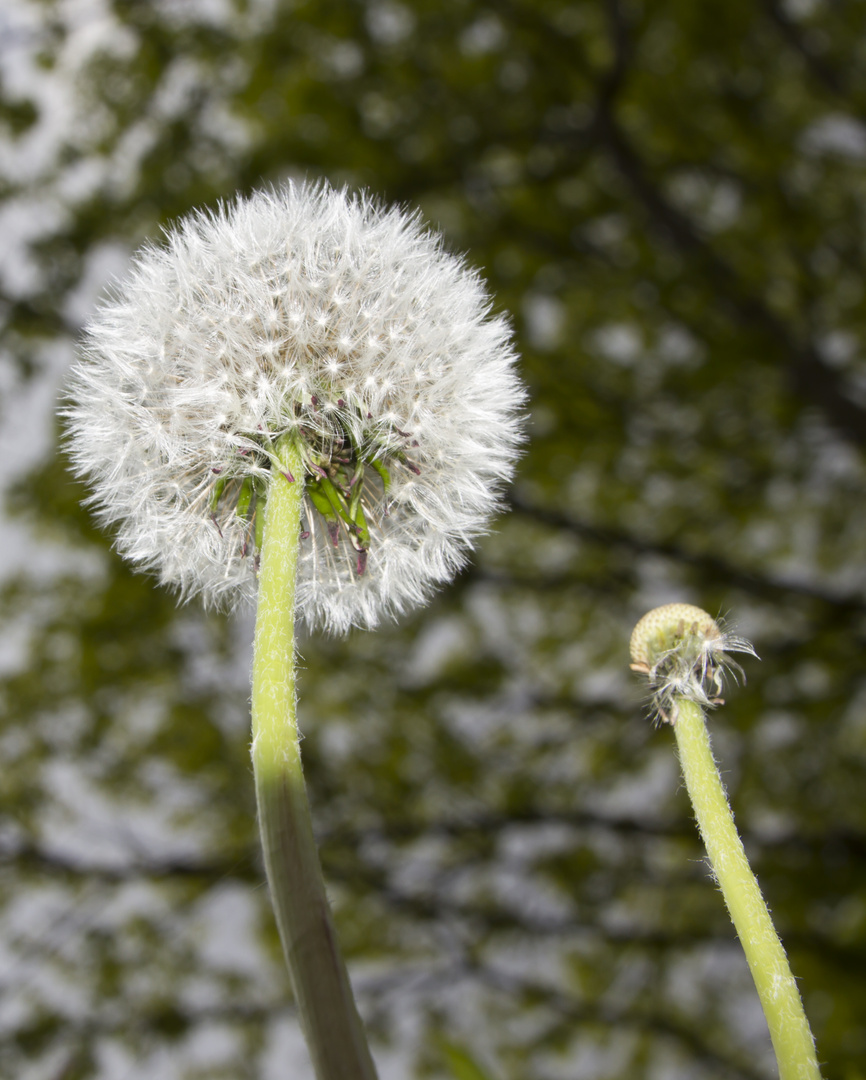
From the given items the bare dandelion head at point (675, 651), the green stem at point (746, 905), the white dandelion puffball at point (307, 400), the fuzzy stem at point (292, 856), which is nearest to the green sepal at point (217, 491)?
the white dandelion puffball at point (307, 400)

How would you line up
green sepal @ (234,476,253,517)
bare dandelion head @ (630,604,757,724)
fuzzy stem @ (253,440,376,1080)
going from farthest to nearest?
green sepal @ (234,476,253,517)
bare dandelion head @ (630,604,757,724)
fuzzy stem @ (253,440,376,1080)

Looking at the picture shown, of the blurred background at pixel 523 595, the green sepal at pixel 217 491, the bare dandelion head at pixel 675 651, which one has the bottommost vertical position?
the bare dandelion head at pixel 675 651

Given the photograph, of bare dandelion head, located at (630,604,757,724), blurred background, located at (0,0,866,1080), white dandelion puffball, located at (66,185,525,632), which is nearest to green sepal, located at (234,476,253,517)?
white dandelion puffball, located at (66,185,525,632)

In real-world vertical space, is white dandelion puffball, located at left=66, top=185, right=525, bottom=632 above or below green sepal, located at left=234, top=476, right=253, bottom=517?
above

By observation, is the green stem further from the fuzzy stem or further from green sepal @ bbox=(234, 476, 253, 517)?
green sepal @ bbox=(234, 476, 253, 517)

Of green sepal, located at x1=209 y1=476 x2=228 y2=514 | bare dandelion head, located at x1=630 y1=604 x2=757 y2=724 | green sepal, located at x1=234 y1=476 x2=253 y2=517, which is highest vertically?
green sepal, located at x1=209 y1=476 x2=228 y2=514

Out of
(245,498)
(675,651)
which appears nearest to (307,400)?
(245,498)

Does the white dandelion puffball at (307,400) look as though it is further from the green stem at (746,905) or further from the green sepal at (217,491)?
the green stem at (746,905)

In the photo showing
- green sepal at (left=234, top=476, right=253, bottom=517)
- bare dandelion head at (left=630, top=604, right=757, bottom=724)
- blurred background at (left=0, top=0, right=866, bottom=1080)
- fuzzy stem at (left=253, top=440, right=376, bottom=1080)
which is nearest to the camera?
fuzzy stem at (left=253, top=440, right=376, bottom=1080)
